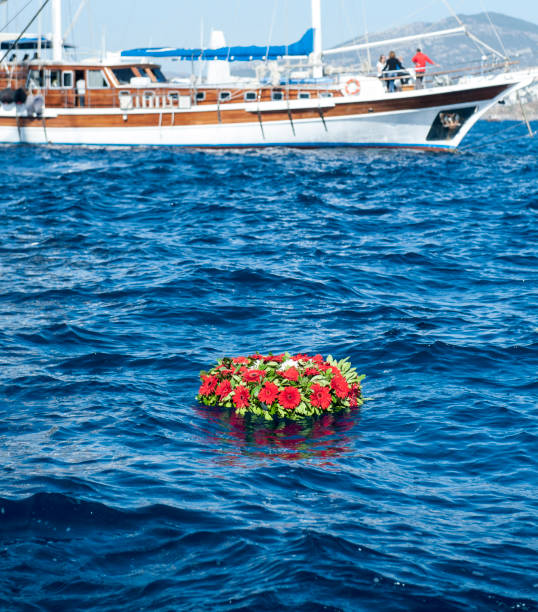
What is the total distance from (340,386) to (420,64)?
37036 millimetres

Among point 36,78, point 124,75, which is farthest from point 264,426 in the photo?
point 36,78

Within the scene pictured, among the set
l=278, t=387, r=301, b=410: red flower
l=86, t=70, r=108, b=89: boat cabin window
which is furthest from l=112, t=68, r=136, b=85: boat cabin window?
l=278, t=387, r=301, b=410: red flower

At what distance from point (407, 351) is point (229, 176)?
2386 cm

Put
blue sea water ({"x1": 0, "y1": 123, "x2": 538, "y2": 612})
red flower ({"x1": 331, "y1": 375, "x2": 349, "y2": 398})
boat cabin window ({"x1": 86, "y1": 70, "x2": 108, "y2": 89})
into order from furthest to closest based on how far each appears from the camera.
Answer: boat cabin window ({"x1": 86, "y1": 70, "x2": 108, "y2": 89}) → red flower ({"x1": 331, "y1": 375, "x2": 349, "y2": 398}) → blue sea water ({"x1": 0, "y1": 123, "x2": 538, "y2": 612})

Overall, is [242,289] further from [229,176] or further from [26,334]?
[229,176]

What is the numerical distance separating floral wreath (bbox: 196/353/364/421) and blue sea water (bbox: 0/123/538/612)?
24cm

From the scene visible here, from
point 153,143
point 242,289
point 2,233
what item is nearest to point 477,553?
point 242,289

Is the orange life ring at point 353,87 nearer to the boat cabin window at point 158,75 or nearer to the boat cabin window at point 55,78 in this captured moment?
the boat cabin window at point 158,75

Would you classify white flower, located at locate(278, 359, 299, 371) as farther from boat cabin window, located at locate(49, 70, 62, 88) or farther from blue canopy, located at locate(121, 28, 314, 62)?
boat cabin window, located at locate(49, 70, 62, 88)

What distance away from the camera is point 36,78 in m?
50.4

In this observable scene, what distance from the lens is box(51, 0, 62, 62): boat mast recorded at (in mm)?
49906

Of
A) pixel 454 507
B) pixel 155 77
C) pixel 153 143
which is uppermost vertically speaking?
pixel 155 77

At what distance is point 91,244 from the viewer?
2000 centimetres

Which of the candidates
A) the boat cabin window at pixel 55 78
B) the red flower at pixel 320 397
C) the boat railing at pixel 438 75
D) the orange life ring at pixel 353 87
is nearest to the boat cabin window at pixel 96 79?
the boat cabin window at pixel 55 78
